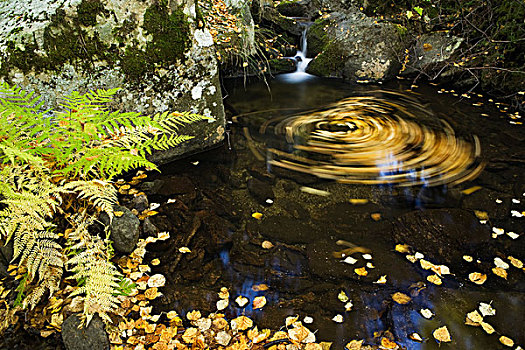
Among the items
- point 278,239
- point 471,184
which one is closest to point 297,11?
point 471,184

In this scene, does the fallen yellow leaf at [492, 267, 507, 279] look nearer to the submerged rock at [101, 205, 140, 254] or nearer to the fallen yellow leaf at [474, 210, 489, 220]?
the fallen yellow leaf at [474, 210, 489, 220]

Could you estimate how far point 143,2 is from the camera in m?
3.92

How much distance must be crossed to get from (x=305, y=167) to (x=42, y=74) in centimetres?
312

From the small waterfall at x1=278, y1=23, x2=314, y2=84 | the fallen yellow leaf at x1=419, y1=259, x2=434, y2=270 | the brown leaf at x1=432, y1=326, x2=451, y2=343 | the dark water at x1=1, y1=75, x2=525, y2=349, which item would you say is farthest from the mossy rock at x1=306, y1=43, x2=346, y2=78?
the brown leaf at x1=432, y1=326, x2=451, y2=343

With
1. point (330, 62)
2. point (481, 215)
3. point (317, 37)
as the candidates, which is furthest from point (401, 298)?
point (317, 37)

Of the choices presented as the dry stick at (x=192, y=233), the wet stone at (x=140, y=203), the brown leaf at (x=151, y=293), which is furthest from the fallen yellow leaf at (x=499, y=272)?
the wet stone at (x=140, y=203)

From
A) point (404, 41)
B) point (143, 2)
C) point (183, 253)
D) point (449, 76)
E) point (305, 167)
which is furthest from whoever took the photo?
point (404, 41)

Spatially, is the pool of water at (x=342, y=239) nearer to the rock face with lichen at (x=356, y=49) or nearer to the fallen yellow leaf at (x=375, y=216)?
the fallen yellow leaf at (x=375, y=216)

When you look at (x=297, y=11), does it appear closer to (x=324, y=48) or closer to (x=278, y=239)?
(x=324, y=48)

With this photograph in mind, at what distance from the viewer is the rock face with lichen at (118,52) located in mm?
3631

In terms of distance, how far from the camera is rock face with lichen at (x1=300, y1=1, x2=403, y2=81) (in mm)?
7836

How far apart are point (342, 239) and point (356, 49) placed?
6031 millimetres

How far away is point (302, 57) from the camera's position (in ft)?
29.3

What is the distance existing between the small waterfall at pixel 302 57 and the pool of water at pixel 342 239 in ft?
13.5
